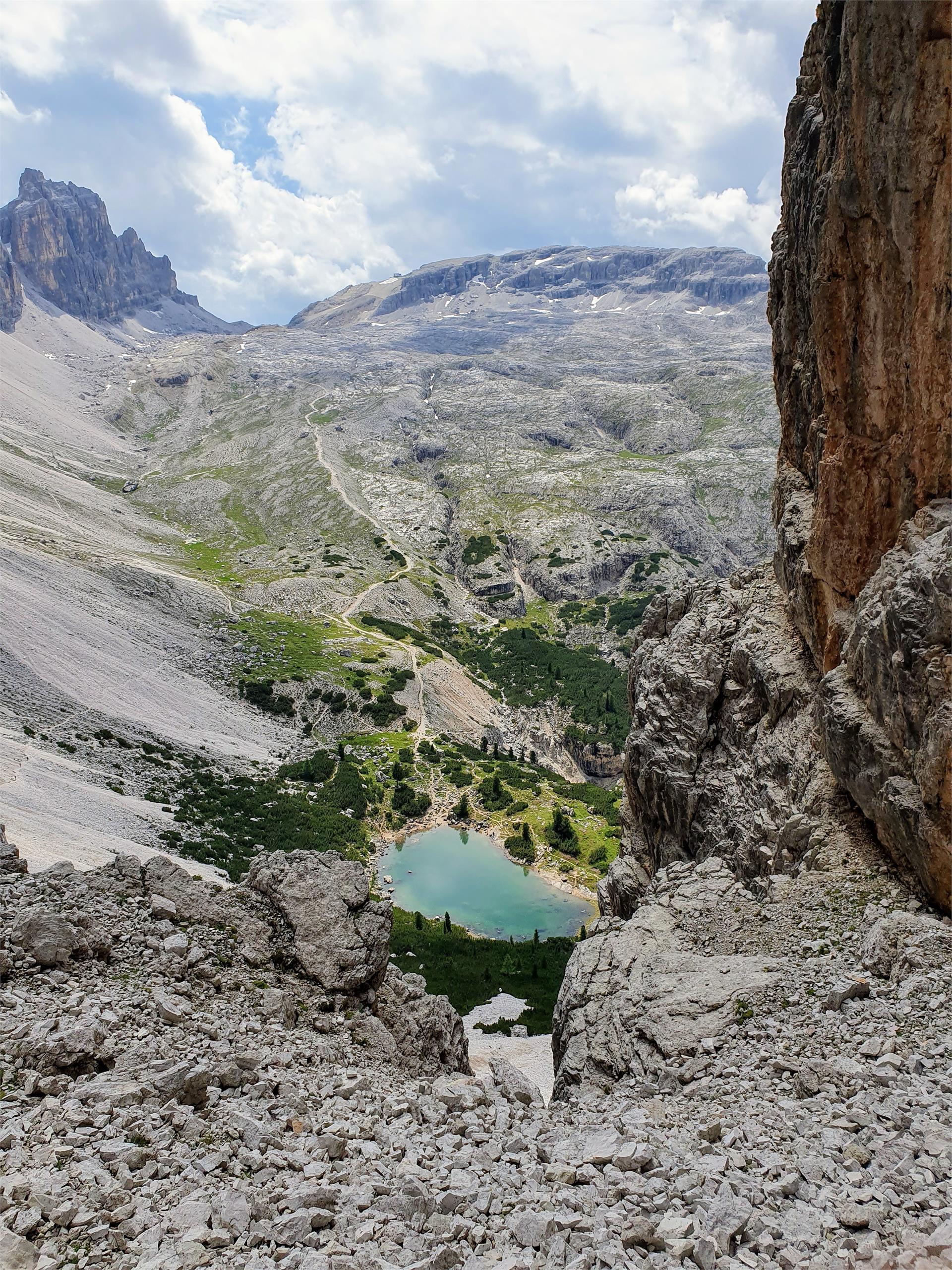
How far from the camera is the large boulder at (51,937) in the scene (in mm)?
16297

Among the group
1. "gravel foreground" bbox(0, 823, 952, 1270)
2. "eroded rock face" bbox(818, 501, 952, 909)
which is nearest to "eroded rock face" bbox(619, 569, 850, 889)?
"eroded rock face" bbox(818, 501, 952, 909)

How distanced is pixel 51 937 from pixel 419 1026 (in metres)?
12.0

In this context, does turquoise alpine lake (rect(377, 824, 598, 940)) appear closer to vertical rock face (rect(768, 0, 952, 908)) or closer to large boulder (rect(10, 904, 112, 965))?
vertical rock face (rect(768, 0, 952, 908))

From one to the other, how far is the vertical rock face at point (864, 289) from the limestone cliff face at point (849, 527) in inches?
2.5

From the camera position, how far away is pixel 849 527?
83.3 feet

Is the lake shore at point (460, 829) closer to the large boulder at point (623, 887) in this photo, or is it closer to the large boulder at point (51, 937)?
the large boulder at point (623, 887)

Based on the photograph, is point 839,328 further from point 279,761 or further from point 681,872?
point 279,761

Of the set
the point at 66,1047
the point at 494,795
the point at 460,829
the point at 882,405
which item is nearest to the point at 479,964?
the point at 460,829

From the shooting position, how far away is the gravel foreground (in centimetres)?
993

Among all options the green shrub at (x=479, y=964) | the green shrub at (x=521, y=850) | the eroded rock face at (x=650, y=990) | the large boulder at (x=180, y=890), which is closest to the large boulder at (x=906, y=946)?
the eroded rock face at (x=650, y=990)

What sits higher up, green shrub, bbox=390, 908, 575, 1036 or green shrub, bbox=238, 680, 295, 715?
green shrub, bbox=238, 680, 295, 715

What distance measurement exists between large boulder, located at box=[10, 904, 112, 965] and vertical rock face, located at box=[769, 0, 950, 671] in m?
25.5

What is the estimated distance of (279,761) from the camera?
78.1 metres

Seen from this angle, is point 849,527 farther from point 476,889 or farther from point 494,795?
point 494,795
